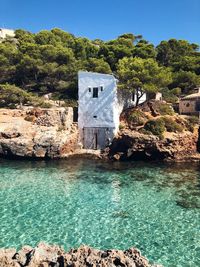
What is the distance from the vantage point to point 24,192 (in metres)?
21.8

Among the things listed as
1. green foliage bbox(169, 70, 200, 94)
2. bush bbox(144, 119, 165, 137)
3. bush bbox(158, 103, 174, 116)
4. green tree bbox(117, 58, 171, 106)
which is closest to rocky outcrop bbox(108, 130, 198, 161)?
bush bbox(144, 119, 165, 137)

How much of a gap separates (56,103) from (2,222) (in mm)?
29532

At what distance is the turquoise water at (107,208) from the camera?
564 inches

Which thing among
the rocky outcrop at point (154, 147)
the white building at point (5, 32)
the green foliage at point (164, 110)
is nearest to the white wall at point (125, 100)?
the green foliage at point (164, 110)

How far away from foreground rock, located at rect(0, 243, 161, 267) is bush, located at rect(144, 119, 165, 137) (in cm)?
2586

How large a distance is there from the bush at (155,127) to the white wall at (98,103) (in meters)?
3.98

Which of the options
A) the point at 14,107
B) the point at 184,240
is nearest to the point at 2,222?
the point at 184,240

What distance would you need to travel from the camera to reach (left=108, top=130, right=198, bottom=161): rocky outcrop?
33.7m

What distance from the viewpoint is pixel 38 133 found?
34.4 meters

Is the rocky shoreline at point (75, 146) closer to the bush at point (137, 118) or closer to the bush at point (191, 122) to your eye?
the bush at point (191, 122)

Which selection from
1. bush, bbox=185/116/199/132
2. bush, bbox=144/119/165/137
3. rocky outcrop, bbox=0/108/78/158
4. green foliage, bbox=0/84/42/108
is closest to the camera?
rocky outcrop, bbox=0/108/78/158

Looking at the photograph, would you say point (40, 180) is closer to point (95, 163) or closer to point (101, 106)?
point (95, 163)

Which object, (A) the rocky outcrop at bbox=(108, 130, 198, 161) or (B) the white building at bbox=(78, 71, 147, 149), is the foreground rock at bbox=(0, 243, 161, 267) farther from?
(B) the white building at bbox=(78, 71, 147, 149)

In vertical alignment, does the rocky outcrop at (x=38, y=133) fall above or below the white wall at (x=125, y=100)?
below
